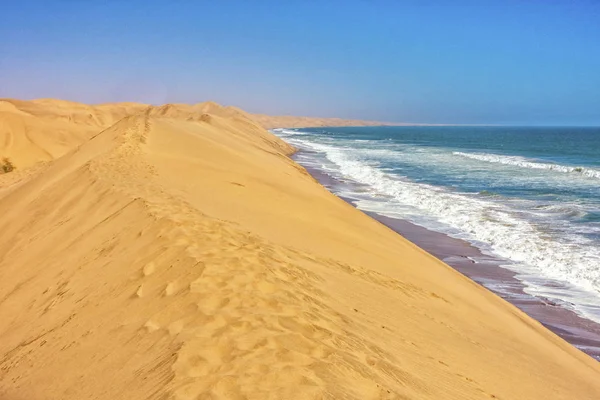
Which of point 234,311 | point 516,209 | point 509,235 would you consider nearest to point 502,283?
point 509,235

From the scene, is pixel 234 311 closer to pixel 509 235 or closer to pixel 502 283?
pixel 502 283

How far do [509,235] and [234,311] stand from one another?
39.5 ft

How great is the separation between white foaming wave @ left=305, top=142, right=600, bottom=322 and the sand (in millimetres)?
2946

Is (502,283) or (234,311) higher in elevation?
(234,311)

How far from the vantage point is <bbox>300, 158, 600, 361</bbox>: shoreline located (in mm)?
7984

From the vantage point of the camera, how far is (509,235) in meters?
14.0

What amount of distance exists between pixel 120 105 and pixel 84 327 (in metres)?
64.0

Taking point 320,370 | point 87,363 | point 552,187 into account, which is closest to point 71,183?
point 87,363

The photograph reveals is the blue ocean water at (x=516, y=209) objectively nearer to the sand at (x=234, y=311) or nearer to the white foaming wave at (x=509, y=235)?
the white foaming wave at (x=509, y=235)

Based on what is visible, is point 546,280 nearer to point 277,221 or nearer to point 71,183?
point 277,221

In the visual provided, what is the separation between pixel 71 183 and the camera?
10.5 m

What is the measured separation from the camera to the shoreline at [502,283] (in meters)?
7.98

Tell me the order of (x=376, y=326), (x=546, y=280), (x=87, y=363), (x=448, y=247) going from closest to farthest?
(x=87, y=363) → (x=376, y=326) → (x=546, y=280) → (x=448, y=247)

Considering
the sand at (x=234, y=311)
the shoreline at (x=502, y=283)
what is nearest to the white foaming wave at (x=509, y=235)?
the shoreline at (x=502, y=283)
